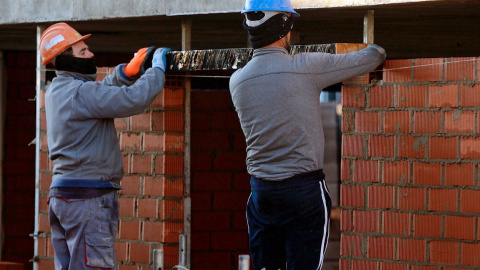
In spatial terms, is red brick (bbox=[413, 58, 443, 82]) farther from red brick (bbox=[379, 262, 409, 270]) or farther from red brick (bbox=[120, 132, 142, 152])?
red brick (bbox=[120, 132, 142, 152])

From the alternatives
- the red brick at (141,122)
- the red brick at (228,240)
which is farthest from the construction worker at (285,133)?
the red brick at (228,240)

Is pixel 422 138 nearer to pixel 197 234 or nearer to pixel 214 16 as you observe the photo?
pixel 214 16

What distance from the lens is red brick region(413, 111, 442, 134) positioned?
5043mm

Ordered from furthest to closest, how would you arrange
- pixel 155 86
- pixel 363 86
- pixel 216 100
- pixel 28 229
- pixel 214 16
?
pixel 28 229 → pixel 216 100 → pixel 214 16 → pixel 363 86 → pixel 155 86

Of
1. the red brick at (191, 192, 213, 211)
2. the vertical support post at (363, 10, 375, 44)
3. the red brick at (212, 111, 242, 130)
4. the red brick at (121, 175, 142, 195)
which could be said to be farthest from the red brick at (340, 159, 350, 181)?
the red brick at (191, 192, 213, 211)

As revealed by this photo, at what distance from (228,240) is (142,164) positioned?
154cm

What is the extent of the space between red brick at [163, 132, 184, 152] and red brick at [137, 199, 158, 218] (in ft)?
1.31

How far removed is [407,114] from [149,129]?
1.94 metres

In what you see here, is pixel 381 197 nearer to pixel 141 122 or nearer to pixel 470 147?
pixel 470 147

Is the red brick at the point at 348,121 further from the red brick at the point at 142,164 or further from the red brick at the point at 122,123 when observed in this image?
the red brick at the point at 122,123

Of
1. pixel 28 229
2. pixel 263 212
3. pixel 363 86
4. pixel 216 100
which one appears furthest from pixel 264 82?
pixel 28 229

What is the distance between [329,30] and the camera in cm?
699

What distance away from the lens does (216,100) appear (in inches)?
280

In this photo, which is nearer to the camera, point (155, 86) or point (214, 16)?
point (155, 86)
